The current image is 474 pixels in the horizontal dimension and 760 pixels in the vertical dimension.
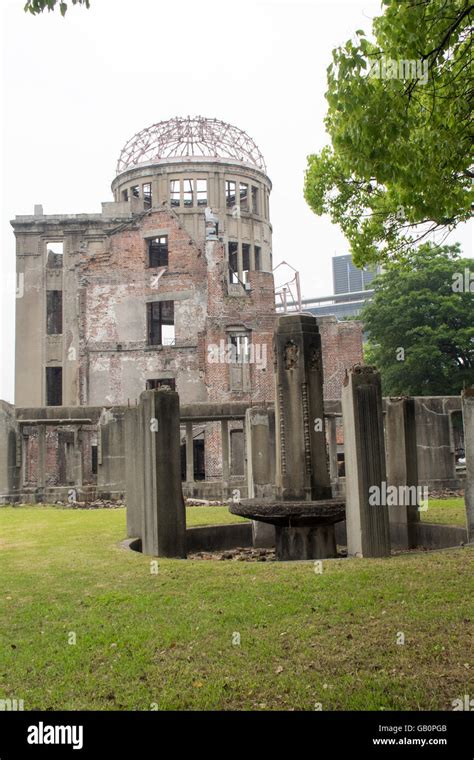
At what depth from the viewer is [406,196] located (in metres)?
10.1

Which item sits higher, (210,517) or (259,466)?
(259,466)

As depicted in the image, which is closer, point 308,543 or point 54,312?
point 308,543

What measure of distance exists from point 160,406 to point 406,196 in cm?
444

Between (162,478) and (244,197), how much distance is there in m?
35.4

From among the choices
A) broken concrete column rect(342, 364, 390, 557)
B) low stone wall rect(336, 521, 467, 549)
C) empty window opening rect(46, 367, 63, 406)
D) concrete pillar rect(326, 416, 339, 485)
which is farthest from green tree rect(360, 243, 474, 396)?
broken concrete column rect(342, 364, 390, 557)

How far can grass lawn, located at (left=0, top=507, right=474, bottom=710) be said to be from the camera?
483cm

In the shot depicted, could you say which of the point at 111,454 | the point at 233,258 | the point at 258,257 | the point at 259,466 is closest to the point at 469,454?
the point at 259,466

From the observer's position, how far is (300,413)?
1049 centimetres

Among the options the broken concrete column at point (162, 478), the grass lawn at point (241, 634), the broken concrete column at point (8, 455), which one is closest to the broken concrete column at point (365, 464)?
the grass lawn at point (241, 634)

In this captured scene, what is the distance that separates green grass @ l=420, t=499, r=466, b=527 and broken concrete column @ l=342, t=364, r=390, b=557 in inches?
85.1

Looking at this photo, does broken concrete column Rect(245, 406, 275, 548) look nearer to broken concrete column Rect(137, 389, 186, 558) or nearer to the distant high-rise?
broken concrete column Rect(137, 389, 186, 558)

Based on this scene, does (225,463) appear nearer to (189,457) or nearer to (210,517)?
(189,457)

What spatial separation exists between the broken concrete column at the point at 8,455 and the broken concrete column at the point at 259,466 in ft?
30.5

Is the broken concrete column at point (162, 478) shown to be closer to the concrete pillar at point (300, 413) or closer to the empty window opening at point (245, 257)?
the concrete pillar at point (300, 413)
